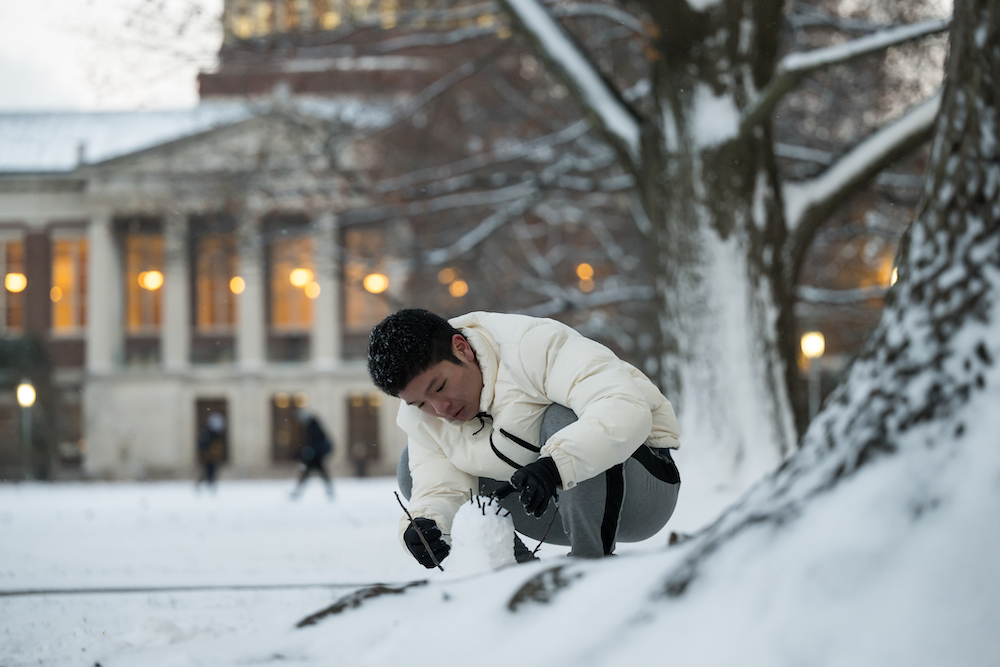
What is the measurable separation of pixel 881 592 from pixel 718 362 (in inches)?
266

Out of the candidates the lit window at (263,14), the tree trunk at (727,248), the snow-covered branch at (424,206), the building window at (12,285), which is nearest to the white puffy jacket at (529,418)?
the tree trunk at (727,248)

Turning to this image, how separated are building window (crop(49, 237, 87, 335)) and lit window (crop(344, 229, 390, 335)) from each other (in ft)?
34.9

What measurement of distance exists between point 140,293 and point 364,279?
2831 cm

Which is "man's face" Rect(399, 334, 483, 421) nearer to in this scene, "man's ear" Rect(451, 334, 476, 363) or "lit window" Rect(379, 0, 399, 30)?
"man's ear" Rect(451, 334, 476, 363)

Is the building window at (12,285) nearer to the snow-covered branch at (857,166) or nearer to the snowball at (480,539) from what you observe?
the snow-covered branch at (857,166)

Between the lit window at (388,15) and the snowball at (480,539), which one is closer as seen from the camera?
the snowball at (480,539)

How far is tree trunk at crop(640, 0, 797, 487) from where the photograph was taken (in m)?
8.15

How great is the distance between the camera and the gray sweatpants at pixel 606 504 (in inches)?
106

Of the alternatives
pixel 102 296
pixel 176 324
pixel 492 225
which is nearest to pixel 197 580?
pixel 492 225

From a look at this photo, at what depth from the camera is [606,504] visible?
8.96ft

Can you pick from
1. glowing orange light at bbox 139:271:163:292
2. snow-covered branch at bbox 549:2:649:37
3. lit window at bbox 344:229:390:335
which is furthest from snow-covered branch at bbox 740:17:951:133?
glowing orange light at bbox 139:271:163:292

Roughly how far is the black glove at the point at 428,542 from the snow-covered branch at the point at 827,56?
5.52 metres

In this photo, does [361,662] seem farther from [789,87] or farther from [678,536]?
[789,87]

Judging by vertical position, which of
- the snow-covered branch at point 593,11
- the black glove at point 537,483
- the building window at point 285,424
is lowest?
the building window at point 285,424
